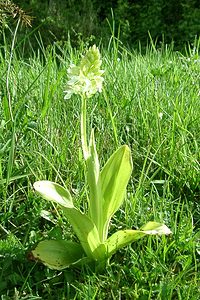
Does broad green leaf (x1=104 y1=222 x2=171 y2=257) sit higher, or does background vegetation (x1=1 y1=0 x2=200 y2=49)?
broad green leaf (x1=104 y1=222 x2=171 y2=257)

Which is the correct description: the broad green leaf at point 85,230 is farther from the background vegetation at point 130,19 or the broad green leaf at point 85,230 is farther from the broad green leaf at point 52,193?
the background vegetation at point 130,19

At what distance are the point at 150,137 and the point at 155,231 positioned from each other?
2.39 feet

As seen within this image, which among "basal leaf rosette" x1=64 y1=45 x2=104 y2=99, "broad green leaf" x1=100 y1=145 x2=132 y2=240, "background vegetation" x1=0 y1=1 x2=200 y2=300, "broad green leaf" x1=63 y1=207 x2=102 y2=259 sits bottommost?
"background vegetation" x1=0 y1=1 x2=200 y2=300

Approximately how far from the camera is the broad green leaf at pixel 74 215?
1.54 meters

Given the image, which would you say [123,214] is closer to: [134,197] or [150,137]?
[134,197]

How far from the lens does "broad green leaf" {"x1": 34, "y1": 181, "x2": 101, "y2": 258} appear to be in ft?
5.04

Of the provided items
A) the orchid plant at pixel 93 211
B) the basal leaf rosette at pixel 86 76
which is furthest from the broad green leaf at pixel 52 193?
the basal leaf rosette at pixel 86 76

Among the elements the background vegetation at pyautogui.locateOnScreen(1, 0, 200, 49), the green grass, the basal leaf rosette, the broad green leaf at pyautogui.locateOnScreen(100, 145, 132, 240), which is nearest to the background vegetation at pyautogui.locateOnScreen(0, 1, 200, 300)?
the green grass

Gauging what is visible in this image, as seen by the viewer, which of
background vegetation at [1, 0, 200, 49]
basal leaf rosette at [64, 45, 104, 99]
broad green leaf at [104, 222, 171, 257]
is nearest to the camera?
basal leaf rosette at [64, 45, 104, 99]

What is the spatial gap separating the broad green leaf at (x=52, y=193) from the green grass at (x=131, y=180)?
8.3 inches

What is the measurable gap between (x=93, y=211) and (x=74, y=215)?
6cm

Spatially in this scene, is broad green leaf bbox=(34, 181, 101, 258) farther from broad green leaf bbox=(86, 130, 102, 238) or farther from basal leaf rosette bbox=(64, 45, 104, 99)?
basal leaf rosette bbox=(64, 45, 104, 99)

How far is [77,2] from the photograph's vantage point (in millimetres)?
6480

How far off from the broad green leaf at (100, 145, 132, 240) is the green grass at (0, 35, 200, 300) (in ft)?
0.54
